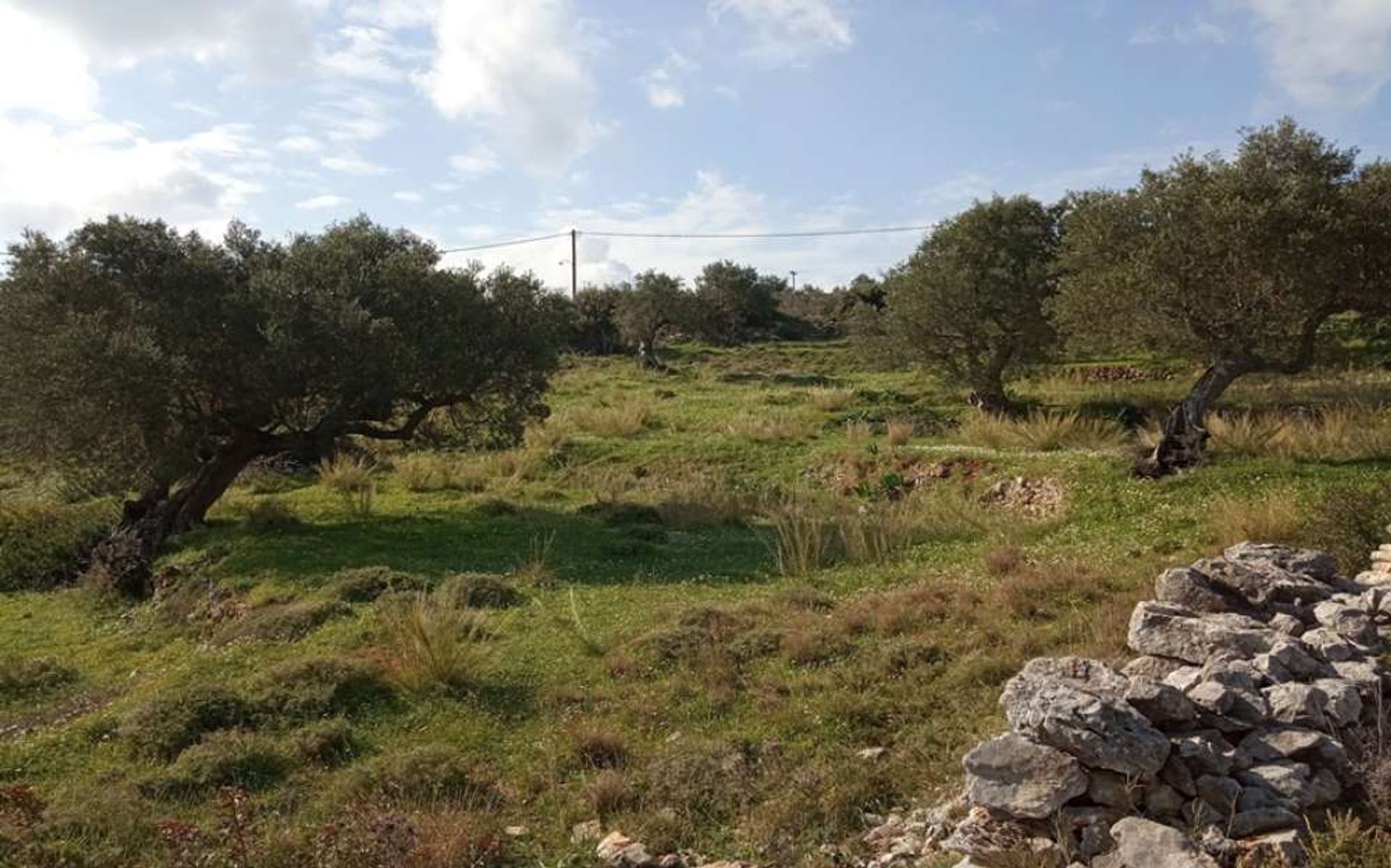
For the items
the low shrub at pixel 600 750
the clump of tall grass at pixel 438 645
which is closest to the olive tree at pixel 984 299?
the clump of tall grass at pixel 438 645

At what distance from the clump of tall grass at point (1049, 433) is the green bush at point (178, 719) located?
13715mm

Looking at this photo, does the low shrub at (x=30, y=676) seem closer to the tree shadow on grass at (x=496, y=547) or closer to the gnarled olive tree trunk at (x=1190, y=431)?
the tree shadow on grass at (x=496, y=547)

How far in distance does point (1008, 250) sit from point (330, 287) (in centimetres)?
1479

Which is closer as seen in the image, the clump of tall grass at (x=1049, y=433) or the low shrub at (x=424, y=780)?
the low shrub at (x=424, y=780)

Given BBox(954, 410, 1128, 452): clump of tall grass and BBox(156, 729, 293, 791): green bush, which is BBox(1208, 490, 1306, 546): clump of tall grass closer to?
BBox(954, 410, 1128, 452): clump of tall grass

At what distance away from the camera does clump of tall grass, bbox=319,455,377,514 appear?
17.9 meters

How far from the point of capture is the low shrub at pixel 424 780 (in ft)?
22.1

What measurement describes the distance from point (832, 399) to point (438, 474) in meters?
10.5

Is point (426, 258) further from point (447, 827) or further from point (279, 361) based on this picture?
point (447, 827)

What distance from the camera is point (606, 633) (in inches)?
399

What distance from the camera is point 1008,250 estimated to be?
23.6m

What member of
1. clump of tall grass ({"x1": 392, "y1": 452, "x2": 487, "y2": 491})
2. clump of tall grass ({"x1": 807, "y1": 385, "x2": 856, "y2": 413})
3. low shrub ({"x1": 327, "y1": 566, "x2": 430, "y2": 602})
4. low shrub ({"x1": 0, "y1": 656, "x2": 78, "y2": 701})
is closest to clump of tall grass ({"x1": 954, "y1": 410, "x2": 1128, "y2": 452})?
clump of tall grass ({"x1": 807, "y1": 385, "x2": 856, "y2": 413})

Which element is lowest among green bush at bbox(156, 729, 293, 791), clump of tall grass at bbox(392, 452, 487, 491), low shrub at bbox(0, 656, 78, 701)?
low shrub at bbox(0, 656, 78, 701)

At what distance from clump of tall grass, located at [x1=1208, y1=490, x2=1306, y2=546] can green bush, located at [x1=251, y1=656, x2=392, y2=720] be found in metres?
8.46
